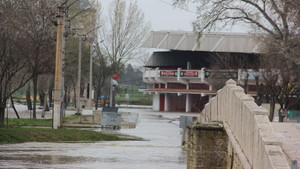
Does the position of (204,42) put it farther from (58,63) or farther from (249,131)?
(249,131)

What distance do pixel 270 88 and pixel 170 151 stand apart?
18452mm

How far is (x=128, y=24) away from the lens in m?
72.9

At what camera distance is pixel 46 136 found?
86.7 ft

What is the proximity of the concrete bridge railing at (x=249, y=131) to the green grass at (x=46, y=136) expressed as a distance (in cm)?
1226

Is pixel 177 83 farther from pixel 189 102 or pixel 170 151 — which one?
pixel 170 151

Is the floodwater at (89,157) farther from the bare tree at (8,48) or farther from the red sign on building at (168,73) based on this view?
the red sign on building at (168,73)

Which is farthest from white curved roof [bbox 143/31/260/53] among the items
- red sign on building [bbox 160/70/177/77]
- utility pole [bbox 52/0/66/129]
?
utility pole [bbox 52/0/66/129]

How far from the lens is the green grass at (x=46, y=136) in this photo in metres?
25.1

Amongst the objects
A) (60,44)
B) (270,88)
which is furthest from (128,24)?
(60,44)

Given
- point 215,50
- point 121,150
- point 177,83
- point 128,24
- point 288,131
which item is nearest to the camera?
point 288,131

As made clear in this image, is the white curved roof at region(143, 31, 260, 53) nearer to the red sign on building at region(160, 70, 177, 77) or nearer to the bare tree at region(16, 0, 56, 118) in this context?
the red sign on building at region(160, 70, 177, 77)


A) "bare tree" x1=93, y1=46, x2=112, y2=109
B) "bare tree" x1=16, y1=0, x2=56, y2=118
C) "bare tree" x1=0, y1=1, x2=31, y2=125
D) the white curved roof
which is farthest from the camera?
"bare tree" x1=93, y1=46, x2=112, y2=109

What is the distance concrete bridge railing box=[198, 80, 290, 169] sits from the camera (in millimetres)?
7249

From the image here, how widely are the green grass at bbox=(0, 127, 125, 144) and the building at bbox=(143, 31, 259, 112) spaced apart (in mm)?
33860
